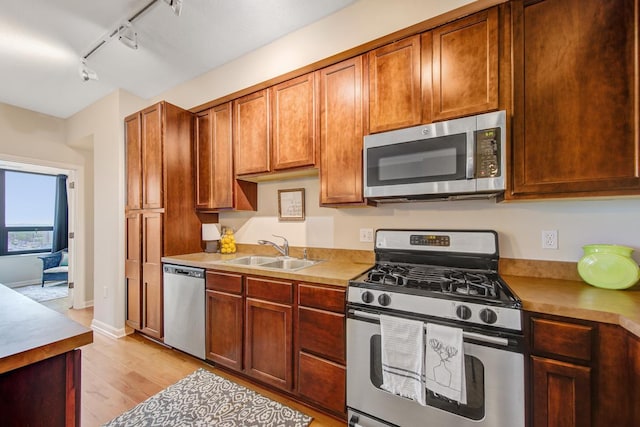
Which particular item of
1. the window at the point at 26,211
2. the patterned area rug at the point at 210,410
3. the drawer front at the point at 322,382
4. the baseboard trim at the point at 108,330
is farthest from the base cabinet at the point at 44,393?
the window at the point at 26,211

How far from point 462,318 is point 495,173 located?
0.81 meters

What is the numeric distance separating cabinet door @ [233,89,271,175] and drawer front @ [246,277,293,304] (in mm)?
984

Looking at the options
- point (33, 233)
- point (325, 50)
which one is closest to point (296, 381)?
point (325, 50)

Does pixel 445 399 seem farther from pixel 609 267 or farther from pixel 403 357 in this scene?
pixel 609 267

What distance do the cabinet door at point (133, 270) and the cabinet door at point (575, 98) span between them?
134 inches

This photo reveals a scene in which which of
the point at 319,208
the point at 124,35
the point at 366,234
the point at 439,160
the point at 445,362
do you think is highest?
the point at 124,35

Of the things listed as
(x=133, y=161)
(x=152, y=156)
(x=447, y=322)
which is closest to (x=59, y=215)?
(x=133, y=161)

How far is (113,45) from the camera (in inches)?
94.7

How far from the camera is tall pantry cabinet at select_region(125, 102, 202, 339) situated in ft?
8.80

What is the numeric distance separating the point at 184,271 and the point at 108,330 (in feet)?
5.19

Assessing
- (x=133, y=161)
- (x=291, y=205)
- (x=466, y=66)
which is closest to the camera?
(x=466, y=66)

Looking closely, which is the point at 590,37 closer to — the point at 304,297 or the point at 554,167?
the point at 554,167

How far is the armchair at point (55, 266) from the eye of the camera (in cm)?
502

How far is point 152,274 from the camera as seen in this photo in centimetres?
274
